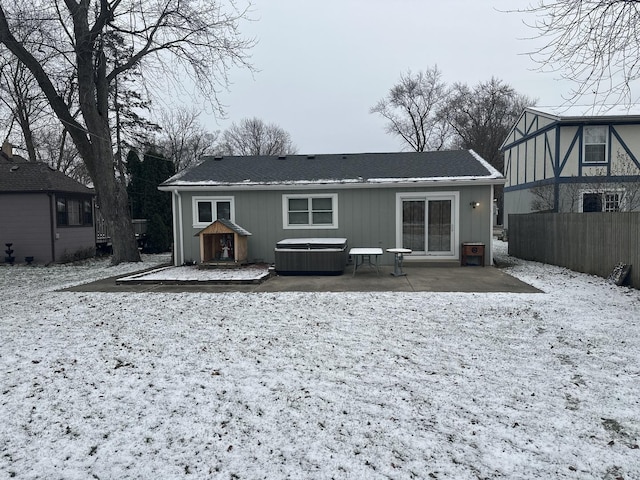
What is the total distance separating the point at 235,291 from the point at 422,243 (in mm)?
5503

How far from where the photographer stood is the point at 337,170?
464 inches

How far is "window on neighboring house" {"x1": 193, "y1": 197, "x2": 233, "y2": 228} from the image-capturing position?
11141 mm

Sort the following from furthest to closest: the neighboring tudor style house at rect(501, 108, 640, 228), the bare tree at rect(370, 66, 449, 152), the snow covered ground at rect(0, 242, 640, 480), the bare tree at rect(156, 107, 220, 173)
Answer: the bare tree at rect(370, 66, 449, 152) < the bare tree at rect(156, 107, 220, 173) < the neighboring tudor style house at rect(501, 108, 640, 228) < the snow covered ground at rect(0, 242, 640, 480)

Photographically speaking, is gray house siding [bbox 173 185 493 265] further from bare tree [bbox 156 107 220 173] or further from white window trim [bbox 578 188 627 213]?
bare tree [bbox 156 107 220 173]

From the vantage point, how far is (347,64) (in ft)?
49.8

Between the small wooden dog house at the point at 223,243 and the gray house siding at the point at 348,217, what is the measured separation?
448 mm

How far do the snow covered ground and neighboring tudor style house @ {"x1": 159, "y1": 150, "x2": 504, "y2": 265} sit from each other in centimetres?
477

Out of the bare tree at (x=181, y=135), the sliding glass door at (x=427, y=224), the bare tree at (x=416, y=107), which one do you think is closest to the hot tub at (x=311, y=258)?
the sliding glass door at (x=427, y=224)

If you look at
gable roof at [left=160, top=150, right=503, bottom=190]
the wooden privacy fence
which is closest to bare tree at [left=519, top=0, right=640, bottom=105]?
the wooden privacy fence

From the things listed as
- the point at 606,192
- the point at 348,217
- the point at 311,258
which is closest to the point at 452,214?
the point at 348,217

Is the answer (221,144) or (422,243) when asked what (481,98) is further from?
(422,243)

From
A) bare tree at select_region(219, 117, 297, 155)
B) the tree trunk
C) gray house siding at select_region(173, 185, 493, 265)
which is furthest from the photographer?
bare tree at select_region(219, 117, 297, 155)

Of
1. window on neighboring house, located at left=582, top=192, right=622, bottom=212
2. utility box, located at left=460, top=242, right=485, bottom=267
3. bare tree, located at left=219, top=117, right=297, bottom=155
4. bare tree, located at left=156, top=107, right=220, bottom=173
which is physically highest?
bare tree, located at left=219, top=117, right=297, bottom=155

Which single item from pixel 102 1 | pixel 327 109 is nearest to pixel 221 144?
pixel 327 109
